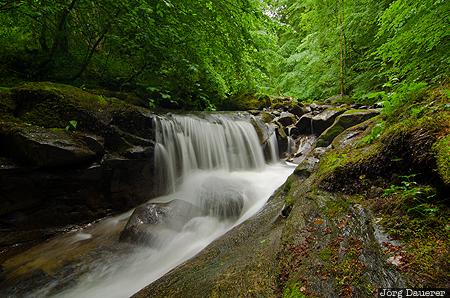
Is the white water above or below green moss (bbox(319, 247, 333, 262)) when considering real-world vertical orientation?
below

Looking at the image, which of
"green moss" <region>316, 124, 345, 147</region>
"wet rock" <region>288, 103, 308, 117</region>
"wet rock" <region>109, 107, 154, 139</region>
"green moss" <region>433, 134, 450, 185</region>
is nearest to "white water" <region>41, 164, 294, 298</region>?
"wet rock" <region>109, 107, 154, 139</region>

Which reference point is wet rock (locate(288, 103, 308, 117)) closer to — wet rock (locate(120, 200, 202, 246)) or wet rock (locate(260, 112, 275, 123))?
wet rock (locate(260, 112, 275, 123))

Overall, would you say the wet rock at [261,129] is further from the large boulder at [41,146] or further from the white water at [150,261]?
the large boulder at [41,146]

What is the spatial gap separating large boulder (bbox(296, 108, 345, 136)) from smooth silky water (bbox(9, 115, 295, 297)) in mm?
1997

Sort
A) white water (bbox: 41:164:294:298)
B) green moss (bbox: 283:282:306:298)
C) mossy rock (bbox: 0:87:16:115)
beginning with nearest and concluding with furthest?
1. green moss (bbox: 283:282:306:298)
2. white water (bbox: 41:164:294:298)
3. mossy rock (bbox: 0:87:16:115)

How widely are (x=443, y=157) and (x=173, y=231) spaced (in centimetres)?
373

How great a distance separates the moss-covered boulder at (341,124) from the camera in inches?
275

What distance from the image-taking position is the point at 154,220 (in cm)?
432

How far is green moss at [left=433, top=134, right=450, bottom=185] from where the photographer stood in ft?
5.47

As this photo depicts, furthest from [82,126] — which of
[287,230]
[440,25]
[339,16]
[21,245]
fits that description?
[339,16]

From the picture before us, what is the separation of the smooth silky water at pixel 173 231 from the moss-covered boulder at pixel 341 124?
4.60 ft

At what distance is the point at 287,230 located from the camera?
7.55 ft

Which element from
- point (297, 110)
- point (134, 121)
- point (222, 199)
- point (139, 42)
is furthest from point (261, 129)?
point (139, 42)

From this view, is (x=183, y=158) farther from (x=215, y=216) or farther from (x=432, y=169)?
(x=432, y=169)
